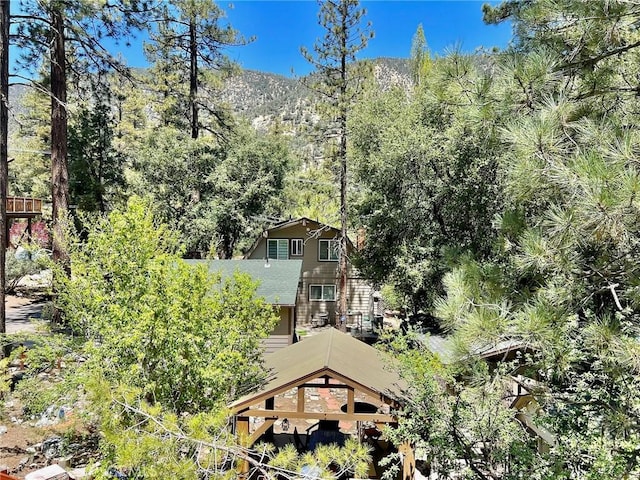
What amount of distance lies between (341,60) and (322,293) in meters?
10.7

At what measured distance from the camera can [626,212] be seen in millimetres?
3152

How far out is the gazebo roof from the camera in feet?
20.7

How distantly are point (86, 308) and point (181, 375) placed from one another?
2.06 metres

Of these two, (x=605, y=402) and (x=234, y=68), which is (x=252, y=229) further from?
(x=605, y=402)

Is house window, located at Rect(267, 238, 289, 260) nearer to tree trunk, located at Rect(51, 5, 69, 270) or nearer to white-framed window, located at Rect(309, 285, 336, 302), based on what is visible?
white-framed window, located at Rect(309, 285, 336, 302)

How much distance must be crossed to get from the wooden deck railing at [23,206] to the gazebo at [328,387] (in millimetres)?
15243

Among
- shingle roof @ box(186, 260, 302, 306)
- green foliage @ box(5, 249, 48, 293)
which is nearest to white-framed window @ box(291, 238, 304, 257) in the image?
shingle roof @ box(186, 260, 302, 306)

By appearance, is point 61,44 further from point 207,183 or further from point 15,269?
point 15,269

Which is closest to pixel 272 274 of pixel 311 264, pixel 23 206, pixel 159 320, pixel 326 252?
pixel 311 264

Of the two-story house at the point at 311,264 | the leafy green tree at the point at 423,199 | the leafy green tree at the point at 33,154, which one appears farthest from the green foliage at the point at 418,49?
the leafy green tree at the point at 33,154

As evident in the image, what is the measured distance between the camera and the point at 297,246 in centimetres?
2103

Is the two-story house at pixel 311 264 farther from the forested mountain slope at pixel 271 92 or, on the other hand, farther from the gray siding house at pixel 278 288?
the forested mountain slope at pixel 271 92

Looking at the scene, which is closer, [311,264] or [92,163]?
[92,163]

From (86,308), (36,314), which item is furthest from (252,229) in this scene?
(86,308)
